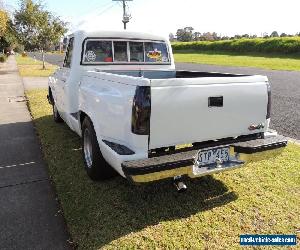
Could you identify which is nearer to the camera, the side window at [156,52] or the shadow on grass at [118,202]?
the shadow on grass at [118,202]

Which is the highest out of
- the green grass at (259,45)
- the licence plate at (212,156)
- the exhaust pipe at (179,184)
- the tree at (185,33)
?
the tree at (185,33)

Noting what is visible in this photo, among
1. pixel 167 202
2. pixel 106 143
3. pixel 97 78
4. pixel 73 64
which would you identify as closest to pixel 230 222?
pixel 167 202

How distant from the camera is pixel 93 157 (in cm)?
433

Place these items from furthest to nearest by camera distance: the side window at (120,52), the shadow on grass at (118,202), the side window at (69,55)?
the side window at (69,55)
the side window at (120,52)
the shadow on grass at (118,202)

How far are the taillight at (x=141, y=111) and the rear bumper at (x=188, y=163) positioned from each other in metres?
0.33

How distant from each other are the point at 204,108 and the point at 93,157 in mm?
1648

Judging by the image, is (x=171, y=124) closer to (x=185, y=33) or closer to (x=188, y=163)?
(x=188, y=163)

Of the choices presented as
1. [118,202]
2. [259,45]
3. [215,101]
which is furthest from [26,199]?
[259,45]

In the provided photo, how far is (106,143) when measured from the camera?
3.87 m

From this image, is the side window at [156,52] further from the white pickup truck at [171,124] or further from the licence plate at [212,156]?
the licence plate at [212,156]

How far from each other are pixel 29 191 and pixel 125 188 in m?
1.30

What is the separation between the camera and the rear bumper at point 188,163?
3.30 metres

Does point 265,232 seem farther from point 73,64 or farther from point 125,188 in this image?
point 73,64


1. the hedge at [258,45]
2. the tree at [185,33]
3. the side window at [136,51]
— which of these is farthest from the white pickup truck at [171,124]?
the tree at [185,33]
